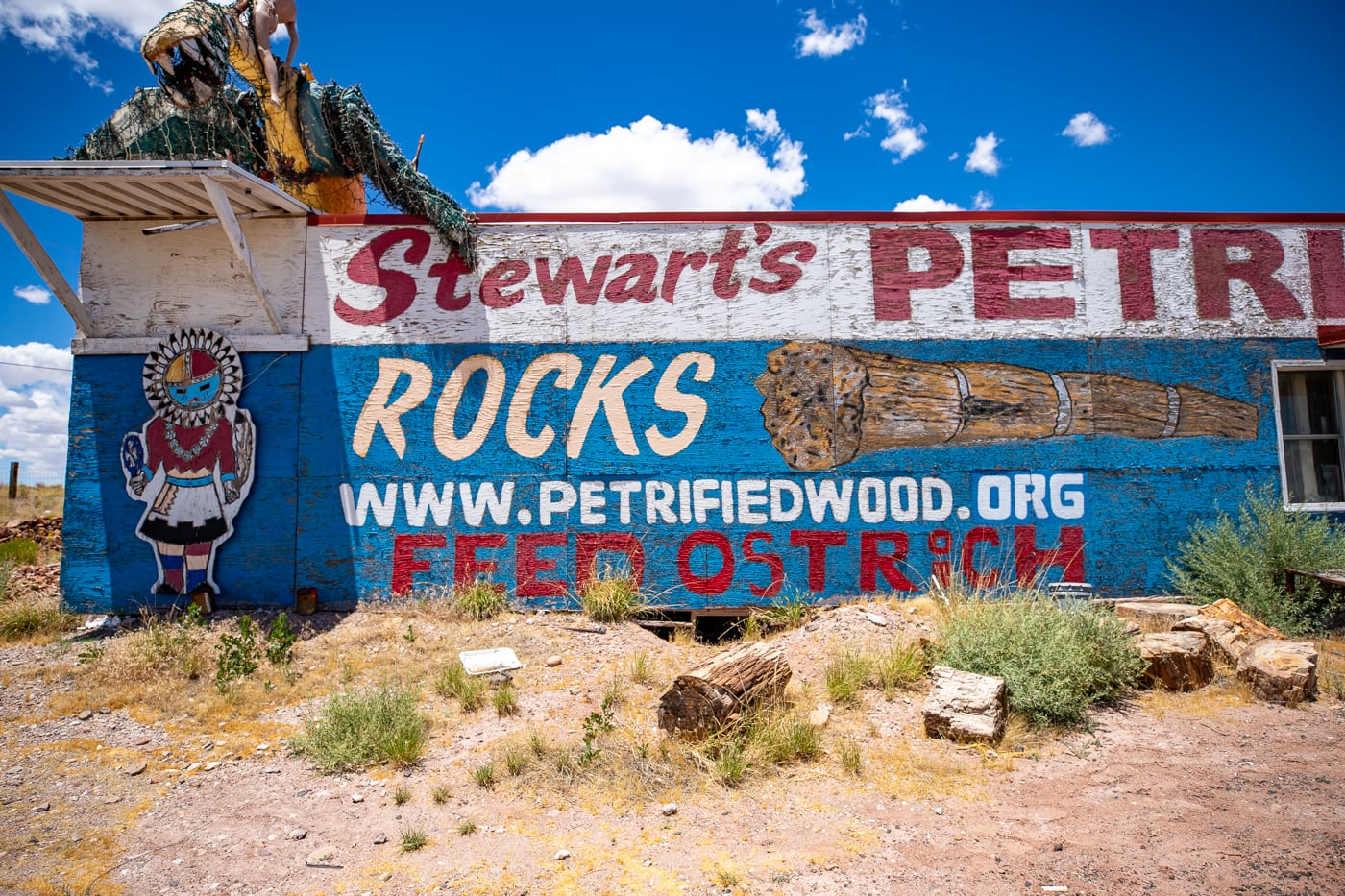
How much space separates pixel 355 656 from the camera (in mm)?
6934

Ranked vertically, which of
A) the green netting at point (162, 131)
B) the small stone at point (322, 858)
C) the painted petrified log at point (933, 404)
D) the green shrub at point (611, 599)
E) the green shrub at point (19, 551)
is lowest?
the small stone at point (322, 858)

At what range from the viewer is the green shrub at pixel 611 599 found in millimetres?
7797

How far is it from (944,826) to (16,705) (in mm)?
7006

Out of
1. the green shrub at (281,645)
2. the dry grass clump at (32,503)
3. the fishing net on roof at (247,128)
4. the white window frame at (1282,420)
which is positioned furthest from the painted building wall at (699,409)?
the dry grass clump at (32,503)

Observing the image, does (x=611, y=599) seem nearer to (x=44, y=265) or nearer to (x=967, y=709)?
(x=967, y=709)

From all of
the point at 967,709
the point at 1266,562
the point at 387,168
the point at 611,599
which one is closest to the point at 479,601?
A: the point at 611,599

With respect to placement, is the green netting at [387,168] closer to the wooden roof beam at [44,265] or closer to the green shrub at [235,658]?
the wooden roof beam at [44,265]

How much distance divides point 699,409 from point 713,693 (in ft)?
12.9

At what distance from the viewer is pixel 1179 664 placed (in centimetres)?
595

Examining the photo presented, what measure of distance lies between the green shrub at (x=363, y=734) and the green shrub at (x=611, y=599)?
2.56m

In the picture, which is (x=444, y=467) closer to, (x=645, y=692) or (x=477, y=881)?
(x=645, y=692)

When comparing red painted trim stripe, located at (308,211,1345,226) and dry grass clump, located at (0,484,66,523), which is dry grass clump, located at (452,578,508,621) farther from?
dry grass clump, located at (0,484,66,523)

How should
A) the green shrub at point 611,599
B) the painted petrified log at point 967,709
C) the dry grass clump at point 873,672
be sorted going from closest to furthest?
the painted petrified log at point 967,709
the dry grass clump at point 873,672
the green shrub at point 611,599

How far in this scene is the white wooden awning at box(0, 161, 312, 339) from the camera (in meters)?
7.37
